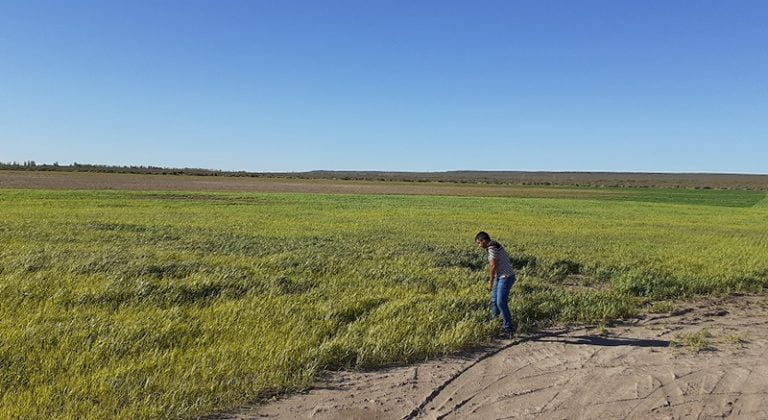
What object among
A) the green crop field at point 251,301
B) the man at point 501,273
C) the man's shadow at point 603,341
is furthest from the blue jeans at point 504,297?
the man's shadow at point 603,341

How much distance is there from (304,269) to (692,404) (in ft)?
29.4

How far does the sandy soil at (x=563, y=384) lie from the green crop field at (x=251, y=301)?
466mm

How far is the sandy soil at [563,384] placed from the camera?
233 inches

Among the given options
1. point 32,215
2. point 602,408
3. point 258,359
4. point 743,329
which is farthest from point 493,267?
point 32,215

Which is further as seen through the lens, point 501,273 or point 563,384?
point 501,273

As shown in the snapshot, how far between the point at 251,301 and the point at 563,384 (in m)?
5.65

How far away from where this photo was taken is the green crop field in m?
6.17

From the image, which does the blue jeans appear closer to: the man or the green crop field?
the man

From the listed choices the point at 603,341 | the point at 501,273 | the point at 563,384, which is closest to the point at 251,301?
the point at 501,273

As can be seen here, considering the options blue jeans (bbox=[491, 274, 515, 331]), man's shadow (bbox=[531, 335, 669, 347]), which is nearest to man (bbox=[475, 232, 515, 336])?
blue jeans (bbox=[491, 274, 515, 331])

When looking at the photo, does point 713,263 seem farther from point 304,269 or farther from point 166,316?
point 166,316

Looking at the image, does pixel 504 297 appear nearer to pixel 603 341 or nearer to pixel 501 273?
pixel 501 273

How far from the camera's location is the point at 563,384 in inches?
264

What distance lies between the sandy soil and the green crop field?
18.4 inches
